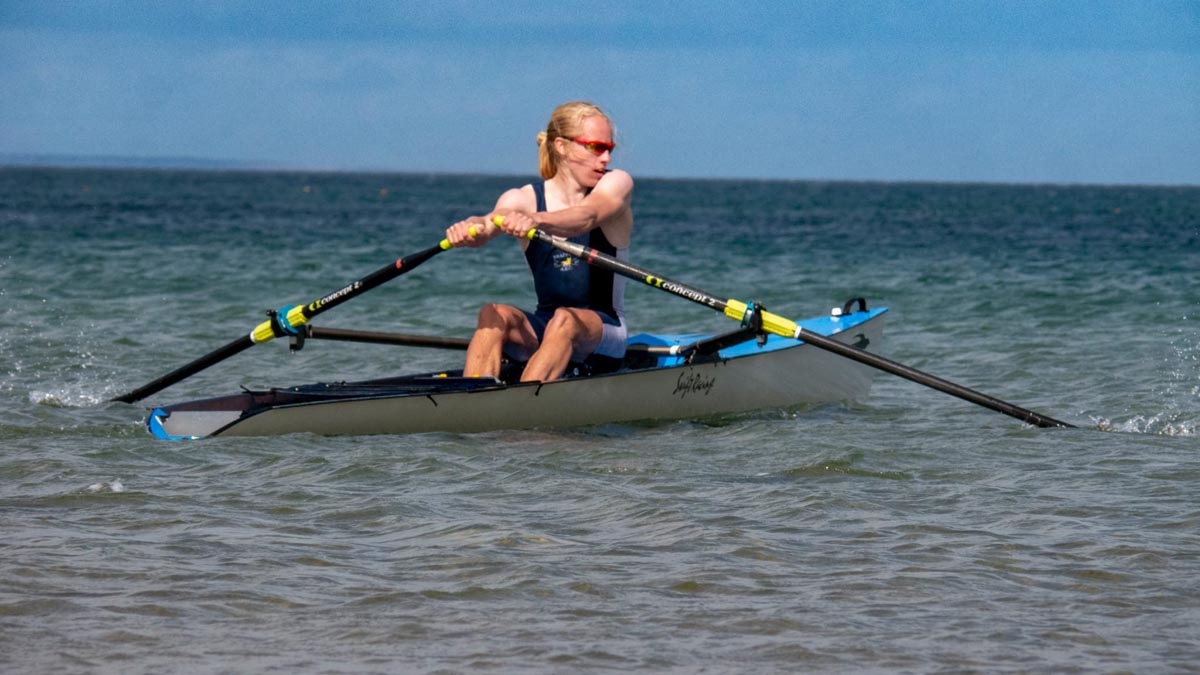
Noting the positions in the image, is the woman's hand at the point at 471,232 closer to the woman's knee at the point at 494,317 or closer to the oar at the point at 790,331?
the oar at the point at 790,331

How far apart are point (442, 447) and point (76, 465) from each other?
182 centimetres

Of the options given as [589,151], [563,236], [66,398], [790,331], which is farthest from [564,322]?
[66,398]

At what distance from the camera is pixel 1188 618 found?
434 centimetres

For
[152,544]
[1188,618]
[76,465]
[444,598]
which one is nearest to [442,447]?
[76,465]

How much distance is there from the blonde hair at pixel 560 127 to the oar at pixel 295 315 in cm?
77

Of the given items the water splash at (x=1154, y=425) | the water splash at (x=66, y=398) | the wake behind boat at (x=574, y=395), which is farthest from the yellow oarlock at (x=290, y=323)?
the water splash at (x=1154, y=425)

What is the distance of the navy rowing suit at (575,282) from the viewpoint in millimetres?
7891

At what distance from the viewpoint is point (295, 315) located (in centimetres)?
828

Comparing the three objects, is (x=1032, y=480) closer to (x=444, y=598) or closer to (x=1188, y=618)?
(x=1188, y=618)

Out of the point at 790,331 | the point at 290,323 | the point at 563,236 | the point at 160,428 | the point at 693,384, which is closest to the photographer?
the point at 160,428

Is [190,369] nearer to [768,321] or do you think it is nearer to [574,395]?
[574,395]

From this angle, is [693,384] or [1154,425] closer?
[1154,425]

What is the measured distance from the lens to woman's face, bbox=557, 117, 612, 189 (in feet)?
25.1

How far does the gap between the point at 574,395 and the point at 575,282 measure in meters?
0.66
